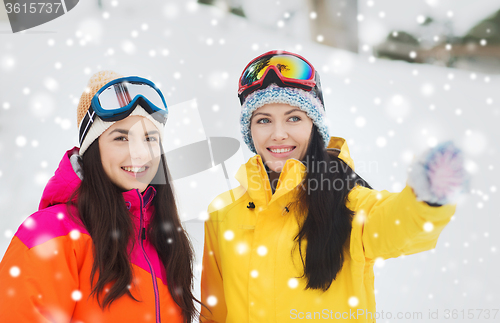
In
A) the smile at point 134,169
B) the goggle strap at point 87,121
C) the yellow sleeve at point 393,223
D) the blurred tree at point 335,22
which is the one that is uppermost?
the blurred tree at point 335,22

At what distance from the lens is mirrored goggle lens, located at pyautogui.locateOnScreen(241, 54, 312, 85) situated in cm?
209

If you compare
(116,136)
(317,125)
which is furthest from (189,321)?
(317,125)

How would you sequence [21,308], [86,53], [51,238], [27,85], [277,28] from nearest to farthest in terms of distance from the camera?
[21,308]
[51,238]
[27,85]
[86,53]
[277,28]

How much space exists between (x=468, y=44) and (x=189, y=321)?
4.30 meters

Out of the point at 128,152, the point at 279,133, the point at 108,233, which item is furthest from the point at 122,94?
the point at 279,133

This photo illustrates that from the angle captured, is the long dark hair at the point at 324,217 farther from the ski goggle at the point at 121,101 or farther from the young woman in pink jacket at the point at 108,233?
the ski goggle at the point at 121,101

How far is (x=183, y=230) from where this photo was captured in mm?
2170

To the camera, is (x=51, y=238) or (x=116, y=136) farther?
(x=116, y=136)

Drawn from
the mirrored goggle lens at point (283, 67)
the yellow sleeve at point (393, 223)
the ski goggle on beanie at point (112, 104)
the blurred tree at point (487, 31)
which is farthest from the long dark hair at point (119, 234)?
the blurred tree at point (487, 31)

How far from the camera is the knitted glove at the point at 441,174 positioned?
1061 millimetres

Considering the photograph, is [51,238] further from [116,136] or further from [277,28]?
[277,28]

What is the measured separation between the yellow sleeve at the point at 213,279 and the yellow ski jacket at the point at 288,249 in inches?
3.6

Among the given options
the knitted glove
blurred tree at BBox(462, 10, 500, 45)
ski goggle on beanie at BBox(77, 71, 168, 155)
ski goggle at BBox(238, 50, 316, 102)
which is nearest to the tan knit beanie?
ski goggle on beanie at BBox(77, 71, 168, 155)

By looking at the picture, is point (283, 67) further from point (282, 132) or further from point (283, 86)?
point (282, 132)
